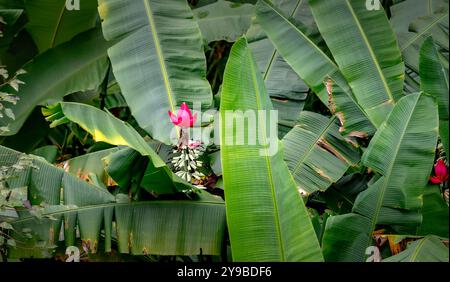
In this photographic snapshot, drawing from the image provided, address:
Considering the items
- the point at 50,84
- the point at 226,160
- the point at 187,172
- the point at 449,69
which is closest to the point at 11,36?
the point at 50,84

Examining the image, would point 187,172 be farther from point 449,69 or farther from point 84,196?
point 449,69

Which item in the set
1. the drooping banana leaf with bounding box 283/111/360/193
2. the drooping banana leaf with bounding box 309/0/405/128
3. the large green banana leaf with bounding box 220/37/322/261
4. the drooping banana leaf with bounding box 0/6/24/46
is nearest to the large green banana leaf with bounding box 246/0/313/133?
the drooping banana leaf with bounding box 283/111/360/193

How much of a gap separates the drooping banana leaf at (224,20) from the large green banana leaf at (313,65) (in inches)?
16.6

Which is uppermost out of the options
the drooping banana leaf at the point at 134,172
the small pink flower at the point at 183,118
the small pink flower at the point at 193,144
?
the small pink flower at the point at 183,118

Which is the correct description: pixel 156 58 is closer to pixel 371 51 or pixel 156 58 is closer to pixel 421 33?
pixel 371 51

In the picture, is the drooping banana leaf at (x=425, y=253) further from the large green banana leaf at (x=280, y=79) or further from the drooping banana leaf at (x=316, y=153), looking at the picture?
the large green banana leaf at (x=280, y=79)

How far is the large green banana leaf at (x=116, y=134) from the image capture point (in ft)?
5.00

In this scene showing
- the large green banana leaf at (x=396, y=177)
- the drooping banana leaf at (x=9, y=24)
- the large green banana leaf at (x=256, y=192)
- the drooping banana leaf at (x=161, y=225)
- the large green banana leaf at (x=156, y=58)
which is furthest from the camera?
the drooping banana leaf at (x=9, y=24)

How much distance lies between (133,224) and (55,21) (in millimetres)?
1248

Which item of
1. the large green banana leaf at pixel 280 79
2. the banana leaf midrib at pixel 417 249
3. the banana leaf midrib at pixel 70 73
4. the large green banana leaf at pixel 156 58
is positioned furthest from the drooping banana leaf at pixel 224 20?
the banana leaf midrib at pixel 417 249

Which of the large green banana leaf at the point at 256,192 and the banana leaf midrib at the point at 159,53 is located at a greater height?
the banana leaf midrib at the point at 159,53

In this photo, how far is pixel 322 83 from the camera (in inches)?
80.7

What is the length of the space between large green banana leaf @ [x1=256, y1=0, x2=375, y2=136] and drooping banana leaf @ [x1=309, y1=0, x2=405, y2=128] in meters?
0.04

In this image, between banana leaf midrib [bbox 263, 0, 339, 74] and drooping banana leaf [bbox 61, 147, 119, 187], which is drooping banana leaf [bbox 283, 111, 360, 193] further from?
drooping banana leaf [bbox 61, 147, 119, 187]
